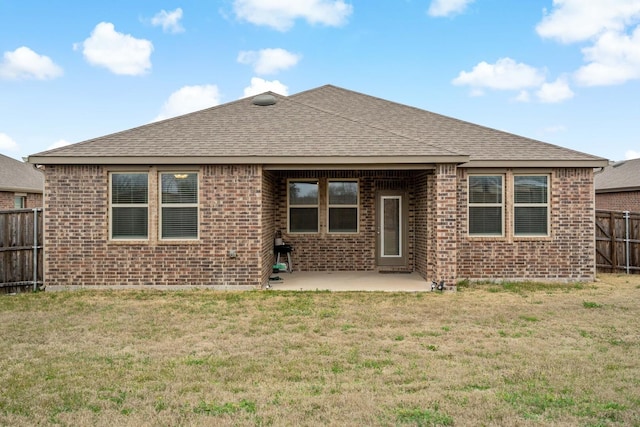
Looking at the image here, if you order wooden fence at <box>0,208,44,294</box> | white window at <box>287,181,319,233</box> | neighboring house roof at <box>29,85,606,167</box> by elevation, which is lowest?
wooden fence at <box>0,208,44,294</box>

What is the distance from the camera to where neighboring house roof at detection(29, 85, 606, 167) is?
10539 millimetres

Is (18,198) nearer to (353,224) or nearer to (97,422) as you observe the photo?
(353,224)

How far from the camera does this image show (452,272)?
10.8 metres

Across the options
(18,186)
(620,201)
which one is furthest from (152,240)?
(620,201)

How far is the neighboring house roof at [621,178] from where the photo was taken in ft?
70.3

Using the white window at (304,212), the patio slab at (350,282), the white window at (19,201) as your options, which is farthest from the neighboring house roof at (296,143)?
the white window at (19,201)

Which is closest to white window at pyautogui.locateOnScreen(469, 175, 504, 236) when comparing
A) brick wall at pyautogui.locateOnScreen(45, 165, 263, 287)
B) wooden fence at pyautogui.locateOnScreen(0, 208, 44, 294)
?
brick wall at pyautogui.locateOnScreen(45, 165, 263, 287)

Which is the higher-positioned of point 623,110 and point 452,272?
point 623,110

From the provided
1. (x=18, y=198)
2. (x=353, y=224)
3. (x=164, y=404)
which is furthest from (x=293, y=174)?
(x=18, y=198)

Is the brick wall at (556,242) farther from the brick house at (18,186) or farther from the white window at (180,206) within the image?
the brick house at (18,186)

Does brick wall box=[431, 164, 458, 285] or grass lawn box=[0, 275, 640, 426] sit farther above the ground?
brick wall box=[431, 164, 458, 285]

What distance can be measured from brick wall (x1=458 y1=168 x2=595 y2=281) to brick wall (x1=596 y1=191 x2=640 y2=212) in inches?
444

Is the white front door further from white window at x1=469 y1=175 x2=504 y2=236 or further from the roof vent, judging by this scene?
the roof vent

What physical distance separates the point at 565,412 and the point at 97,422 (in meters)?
4.00
